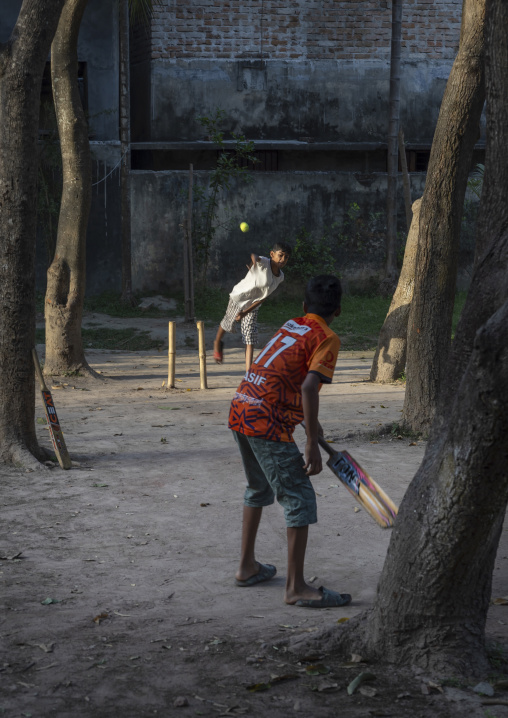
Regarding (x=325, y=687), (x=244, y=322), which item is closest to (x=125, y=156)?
(x=244, y=322)

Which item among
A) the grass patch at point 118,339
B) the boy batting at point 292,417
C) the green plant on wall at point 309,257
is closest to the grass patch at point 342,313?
the green plant on wall at point 309,257

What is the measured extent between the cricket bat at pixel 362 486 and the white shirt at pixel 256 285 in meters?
6.13

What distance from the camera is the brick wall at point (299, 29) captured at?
17.6m

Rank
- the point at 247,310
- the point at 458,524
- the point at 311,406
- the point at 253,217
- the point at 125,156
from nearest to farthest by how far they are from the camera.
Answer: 1. the point at 458,524
2. the point at 311,406
3. the point at 247,310
4. the point at 125,156
5. the point at 253,217

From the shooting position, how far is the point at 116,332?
14539mm

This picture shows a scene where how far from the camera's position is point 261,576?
4.60m

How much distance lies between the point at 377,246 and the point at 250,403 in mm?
14695

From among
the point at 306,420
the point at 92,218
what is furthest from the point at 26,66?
the point at 92,218

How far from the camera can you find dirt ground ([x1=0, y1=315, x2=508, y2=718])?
3.27m

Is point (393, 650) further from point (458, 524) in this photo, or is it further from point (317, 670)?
point (458, 524)

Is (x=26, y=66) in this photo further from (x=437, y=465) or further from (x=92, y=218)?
(x=92, y=218)

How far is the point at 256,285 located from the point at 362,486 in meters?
6.34

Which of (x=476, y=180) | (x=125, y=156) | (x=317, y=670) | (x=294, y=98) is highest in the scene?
(x=294, y=98)

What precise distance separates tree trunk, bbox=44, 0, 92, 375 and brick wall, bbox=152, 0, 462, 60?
728 cm
